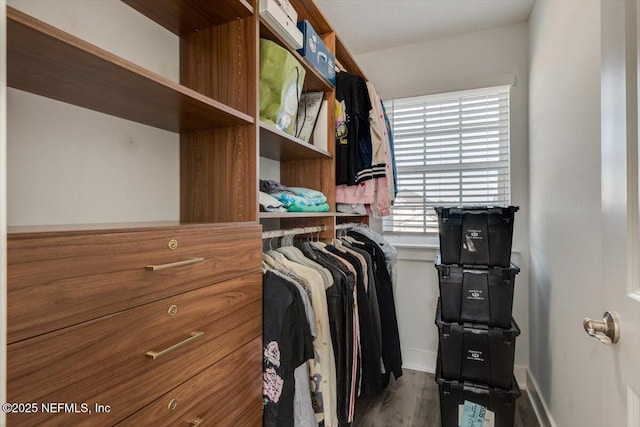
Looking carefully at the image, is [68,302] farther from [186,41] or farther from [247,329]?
[186,41]

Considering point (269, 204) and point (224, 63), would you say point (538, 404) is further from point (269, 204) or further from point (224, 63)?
→ point (224, 63)

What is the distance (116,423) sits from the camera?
686 mm

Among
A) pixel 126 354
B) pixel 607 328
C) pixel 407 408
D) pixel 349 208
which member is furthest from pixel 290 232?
pixel 407 408

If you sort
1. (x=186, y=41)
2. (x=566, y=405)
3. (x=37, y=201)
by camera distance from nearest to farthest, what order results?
1. (x=37, y=201)
2. (x=186, y=41)
3. (x=566, y=405)

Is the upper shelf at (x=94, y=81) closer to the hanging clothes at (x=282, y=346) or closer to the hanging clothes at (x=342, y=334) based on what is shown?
the hanging clothes at (x=282, y=346)

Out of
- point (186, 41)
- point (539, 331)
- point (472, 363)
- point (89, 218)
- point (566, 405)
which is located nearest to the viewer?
point (89, 218)

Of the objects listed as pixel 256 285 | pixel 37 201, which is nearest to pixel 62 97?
pixel 37 201

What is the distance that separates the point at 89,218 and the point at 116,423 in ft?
1.96

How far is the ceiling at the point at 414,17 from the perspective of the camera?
211cm

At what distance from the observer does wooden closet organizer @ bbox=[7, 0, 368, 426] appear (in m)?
0.58

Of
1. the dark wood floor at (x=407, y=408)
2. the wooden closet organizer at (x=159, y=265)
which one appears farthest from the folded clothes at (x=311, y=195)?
the dark wood floor at (x=407, y=408)

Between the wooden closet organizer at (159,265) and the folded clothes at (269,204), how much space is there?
5.9 inches

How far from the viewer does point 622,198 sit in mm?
678

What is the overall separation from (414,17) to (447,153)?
3.34 feet
